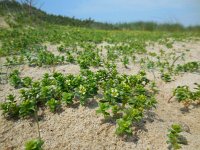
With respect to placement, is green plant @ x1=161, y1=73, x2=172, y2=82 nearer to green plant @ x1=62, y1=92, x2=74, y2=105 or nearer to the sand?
the sand

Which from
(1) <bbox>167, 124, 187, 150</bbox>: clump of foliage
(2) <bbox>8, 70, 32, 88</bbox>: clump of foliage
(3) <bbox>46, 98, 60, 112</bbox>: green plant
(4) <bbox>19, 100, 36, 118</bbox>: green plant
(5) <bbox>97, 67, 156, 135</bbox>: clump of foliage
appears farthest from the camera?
(2) <bbox>8, 70, 32, 88</bbox>: clump of foliage

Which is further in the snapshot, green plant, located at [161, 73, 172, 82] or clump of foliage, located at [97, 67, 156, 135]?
green plant, located at [161, 73, 172, 82]

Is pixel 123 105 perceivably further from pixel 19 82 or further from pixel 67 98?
pixel 19 82

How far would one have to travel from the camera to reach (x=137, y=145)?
4.02 meters

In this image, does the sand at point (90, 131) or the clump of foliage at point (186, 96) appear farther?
the clump of foliage at point (186, 96)

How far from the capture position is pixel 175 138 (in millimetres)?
3951

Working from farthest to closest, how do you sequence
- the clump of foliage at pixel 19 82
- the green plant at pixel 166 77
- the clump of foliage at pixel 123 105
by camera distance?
the green plant at pixel 166 77, the clump of foliage at pixel 19 82, the clump of foliage at pixel 123 105

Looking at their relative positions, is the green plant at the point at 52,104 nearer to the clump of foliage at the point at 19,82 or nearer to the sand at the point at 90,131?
the sand at the point at 90,131

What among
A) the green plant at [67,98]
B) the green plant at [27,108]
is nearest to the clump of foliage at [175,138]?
the green plant at [67,98]

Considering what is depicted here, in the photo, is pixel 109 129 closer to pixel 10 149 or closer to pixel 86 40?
pixel 10 149

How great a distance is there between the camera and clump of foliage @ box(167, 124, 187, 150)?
3.86 m

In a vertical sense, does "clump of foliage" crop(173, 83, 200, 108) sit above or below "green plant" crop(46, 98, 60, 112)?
below

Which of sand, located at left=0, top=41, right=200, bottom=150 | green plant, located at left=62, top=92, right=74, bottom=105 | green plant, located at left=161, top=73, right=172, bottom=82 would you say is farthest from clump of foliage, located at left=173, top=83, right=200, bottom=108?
green plant, located at left=62, top=92, right=74, bottom=105

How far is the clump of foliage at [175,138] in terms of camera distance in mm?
3862
